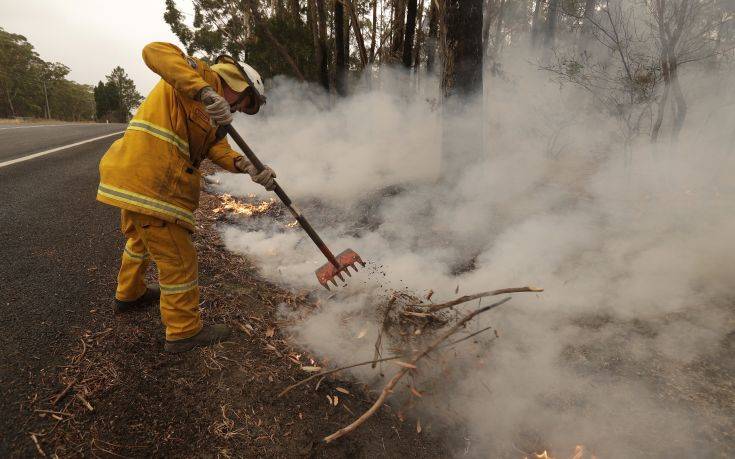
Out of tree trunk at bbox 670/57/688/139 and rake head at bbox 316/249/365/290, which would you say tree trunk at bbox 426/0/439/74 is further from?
rake head at bbox 316/249/365/290

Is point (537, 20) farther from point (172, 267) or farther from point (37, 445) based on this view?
point (37, 445)

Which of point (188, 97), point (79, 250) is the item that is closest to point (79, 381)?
point (188, 97)

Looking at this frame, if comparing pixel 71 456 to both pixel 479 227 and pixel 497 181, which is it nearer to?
pixel 479 227

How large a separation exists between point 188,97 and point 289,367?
1.65 meters

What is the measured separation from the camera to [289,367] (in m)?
2.27

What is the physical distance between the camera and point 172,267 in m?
2.15

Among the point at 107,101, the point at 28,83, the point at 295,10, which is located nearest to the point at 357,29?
the point at 295,10

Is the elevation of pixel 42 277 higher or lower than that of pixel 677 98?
lower

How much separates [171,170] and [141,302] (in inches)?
40.9

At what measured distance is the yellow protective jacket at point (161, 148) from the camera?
202cm

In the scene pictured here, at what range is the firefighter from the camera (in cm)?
203

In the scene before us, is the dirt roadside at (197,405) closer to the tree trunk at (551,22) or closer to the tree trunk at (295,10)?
the tree trunk at (295,10)

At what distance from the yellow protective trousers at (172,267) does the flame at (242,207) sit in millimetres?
2691

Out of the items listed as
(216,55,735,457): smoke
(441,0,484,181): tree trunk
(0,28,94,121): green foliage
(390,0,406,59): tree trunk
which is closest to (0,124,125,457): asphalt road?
(216,55,735,457): smoke
